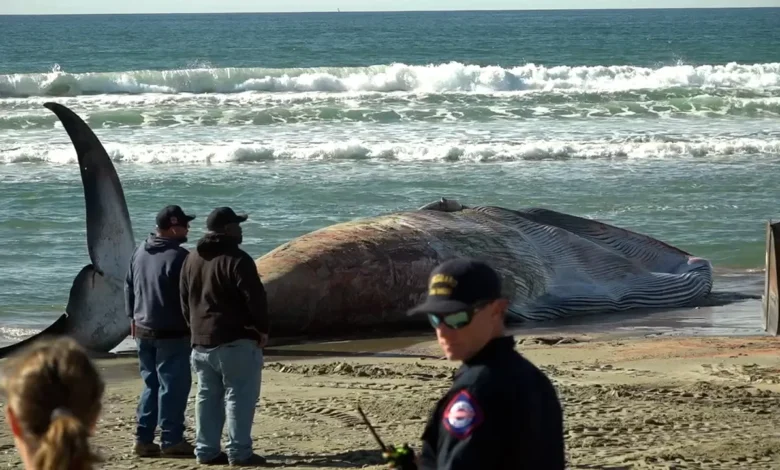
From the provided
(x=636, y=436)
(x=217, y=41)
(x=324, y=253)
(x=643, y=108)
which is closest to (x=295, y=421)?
(x=636, y=436)

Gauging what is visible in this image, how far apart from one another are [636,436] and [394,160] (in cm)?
1855

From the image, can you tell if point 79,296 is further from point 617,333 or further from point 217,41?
point 217,41

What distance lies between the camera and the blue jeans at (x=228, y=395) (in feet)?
24.1

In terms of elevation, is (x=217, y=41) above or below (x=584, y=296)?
above

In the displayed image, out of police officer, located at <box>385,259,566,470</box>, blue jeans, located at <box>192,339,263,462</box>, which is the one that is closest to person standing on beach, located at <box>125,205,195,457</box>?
blue jeans, located at <box>192,339,263,462</box>

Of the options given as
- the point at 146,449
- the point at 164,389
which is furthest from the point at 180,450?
the point at 164,389

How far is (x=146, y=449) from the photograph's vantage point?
7727 mm

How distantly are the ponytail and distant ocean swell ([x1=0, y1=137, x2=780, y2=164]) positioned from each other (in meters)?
22.7

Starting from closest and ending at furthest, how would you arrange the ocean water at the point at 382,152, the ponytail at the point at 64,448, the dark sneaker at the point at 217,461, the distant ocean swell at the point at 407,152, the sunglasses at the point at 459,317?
the ponytail at the point at 64,448, the sunglasses at the point at 459,317, the dark sneaker at the point at 217,461, the ocean water at the point at 382,152, the distant ocean swell at the point at 407,152

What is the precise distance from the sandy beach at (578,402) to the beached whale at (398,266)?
2.07 ft

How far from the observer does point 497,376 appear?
361 cm

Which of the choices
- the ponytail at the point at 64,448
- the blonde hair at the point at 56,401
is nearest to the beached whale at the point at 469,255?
the blonde hair at the point at 56,401

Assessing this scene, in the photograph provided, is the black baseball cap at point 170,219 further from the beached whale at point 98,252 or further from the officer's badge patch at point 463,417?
the officer's badge patch at point 463,417

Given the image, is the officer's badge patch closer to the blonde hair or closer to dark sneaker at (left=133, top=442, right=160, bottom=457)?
the blonde hair
